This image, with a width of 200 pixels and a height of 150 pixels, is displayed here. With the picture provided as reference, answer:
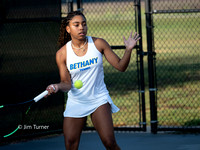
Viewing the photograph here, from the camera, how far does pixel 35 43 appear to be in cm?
711

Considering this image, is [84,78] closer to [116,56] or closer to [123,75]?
[116,56]

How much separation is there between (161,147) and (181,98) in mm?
3210

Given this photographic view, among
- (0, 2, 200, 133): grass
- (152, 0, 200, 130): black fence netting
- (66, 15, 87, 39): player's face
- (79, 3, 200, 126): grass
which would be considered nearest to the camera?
(66, 15, 87, 39): player's face

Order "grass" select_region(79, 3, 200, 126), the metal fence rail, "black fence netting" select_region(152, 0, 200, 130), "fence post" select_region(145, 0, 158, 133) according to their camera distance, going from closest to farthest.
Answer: "fence post" select_region(145, 0, 158, 133) < the metal fence rail < "black fence netting" select_region(152, 0, 200, 130) < "grass" select_region(79, 3, 200, 126)

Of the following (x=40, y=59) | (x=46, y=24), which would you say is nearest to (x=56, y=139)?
(x=40, y=59)

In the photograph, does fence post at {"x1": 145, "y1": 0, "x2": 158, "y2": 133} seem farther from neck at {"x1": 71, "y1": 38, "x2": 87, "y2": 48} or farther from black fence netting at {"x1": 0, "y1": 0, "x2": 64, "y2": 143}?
neck at {"x1": 71, "y1": 38, "x2": 87, "y2": 48}

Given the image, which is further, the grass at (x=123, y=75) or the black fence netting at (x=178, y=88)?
the black fence netting at (x=178, y=88)

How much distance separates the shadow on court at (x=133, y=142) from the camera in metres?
6.83

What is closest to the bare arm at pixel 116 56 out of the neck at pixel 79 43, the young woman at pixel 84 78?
the young woman at pixel 84 78

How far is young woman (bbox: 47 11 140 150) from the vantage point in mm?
5168

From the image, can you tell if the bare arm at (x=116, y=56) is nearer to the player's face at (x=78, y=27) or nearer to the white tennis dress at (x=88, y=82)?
the white tennis dress at (x=88, y=82)

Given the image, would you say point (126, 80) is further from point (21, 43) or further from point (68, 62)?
point (68, 62)

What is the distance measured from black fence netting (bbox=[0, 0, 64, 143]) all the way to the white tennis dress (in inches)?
71.5

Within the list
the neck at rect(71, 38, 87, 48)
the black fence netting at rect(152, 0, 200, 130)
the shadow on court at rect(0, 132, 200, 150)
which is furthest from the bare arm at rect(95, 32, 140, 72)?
the black fence netting at rect(152, 0, 200, 130)
